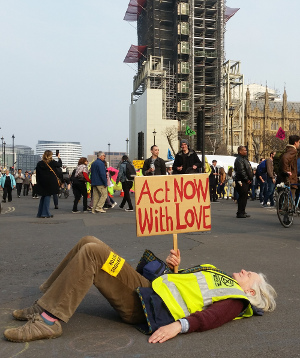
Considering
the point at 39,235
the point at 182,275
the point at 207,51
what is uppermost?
the point at 207,51

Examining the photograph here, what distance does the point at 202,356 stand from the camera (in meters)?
2.99

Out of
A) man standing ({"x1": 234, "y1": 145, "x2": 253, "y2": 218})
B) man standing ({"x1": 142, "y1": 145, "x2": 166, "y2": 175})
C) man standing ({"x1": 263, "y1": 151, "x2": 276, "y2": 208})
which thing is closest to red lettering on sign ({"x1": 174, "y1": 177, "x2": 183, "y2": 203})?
man standing ({"x1": 234, "y1": 145, "x2": 253, "y2": 218})

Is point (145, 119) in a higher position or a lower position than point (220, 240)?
higher

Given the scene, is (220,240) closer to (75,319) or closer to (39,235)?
(39,235)

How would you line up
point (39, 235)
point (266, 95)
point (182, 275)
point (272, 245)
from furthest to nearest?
point (266, 95), point (39, 235), point (272, 245), point (182, 275)

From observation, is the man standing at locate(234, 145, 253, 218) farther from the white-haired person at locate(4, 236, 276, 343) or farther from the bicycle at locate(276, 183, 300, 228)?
the white-haired person at locate(4, 236, 276, 343)

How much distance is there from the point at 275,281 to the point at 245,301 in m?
1.79

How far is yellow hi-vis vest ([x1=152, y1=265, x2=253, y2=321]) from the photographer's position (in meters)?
3.30

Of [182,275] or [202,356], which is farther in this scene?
[182,275]

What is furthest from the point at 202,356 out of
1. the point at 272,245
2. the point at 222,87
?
the point at 222,87

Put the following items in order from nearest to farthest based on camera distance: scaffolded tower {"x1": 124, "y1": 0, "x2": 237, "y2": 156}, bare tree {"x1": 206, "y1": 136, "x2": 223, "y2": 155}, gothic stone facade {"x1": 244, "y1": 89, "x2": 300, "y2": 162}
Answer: bare tree {"x1": 206, "y1": 136, "x2": 223, "y2": 155}, scaffolded tower {"x1": 124, "y1": 0, "x2": 237, "y2": 156}, gothic stone facade {"x1": 244, "y1": 89, "x2": 300, "y2": 162}

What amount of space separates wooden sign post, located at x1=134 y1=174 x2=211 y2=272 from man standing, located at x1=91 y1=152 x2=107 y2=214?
10256mm

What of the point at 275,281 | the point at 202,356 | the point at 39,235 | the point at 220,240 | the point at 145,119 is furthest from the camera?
the point at 145,119

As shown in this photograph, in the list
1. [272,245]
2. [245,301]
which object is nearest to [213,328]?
[245,301]
